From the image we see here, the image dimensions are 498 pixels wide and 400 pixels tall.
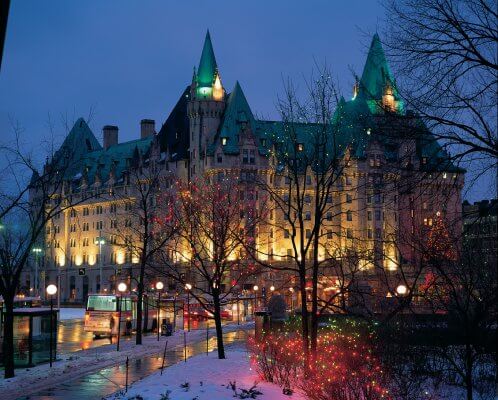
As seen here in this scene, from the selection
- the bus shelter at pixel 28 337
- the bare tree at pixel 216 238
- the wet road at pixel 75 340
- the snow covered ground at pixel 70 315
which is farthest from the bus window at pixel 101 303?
the snow covered ground at pixel 70 315

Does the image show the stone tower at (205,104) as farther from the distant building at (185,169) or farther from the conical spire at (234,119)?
the conical spire at (234,119)

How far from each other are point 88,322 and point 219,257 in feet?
62.2

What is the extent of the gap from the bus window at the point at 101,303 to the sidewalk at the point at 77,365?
461cm

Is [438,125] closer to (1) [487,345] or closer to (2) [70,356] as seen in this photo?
(1) [487,345]

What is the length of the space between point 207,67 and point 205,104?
198 inches

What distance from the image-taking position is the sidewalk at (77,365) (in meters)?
22.5

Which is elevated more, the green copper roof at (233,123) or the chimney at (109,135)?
the chimney at (109,135)

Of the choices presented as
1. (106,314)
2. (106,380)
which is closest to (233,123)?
(106,314)

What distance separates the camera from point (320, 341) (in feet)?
79.4

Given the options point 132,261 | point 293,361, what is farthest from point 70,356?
point 132,261

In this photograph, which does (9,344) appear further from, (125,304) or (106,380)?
(125,304)

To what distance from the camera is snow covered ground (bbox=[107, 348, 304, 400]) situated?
1762cm

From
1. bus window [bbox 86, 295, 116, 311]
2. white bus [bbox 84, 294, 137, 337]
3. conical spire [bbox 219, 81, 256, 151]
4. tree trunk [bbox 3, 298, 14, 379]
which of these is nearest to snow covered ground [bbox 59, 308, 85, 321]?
white bus [bbox 84, 294, 137, 337]

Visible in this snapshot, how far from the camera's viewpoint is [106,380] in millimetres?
23859
